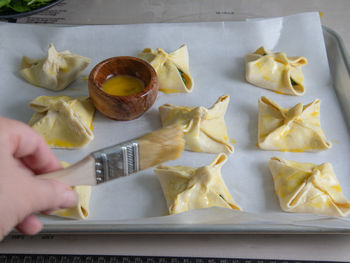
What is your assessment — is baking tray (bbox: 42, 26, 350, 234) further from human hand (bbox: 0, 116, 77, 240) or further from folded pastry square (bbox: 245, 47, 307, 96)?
folded pastry square (bbox: 245, 47, 307, 96)

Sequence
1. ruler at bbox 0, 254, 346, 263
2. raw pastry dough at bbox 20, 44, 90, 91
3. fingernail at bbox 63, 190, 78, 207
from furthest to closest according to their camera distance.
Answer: raw pastry dough at bbox 20, 44, 90, 91 < ruler at bbox 0, 254, 346, 263 < fingernail at bbox 63, 190, 78, 207

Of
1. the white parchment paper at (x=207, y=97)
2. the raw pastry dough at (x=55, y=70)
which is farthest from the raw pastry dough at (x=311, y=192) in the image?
the raw pastry dough at (x=55, y=70)

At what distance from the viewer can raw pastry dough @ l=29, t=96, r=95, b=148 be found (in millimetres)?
1598

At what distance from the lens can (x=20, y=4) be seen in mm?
2143

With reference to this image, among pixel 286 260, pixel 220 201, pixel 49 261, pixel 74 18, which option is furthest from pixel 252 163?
pixel 74 18

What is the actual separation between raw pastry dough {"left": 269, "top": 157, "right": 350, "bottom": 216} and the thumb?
0.82 m

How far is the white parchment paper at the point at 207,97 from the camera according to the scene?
1.42 m

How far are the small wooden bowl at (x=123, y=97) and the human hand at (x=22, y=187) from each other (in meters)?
0.57

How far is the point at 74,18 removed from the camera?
2293 millimetres

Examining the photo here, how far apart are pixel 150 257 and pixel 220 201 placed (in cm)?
31

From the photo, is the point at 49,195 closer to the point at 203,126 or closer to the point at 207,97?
the point at 203,126

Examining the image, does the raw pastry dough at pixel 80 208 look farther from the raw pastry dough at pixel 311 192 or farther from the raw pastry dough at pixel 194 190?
the raw pastry dough at pixel 311 192

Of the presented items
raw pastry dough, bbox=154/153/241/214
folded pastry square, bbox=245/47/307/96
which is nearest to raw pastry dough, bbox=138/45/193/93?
folded pastry square, bbox=245/47/307/96

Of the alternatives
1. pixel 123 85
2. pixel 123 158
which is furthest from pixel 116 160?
pixel 123 85
